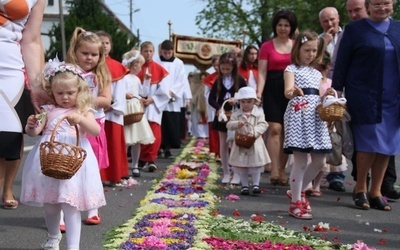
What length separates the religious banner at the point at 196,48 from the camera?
1372 inches

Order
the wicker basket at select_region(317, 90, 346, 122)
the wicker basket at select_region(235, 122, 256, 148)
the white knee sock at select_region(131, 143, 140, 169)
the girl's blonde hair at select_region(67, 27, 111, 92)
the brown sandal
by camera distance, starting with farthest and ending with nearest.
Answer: the white knee sock at select_region(131, 143, 140, 169)
the wicker basket at select_region(235, 122, 256, 148)
the brown sandal
the wicker basket at select_region(317, 90, 346, 122)
the girl's blonde hair at select_region(67, 27, 111, 92)

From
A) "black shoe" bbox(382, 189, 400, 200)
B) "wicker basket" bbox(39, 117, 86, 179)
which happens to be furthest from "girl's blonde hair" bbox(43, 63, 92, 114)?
"black shoe" bbox(382, 189, 400, 200)

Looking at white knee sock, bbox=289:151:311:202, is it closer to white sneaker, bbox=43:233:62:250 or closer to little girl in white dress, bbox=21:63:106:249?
little girl in white dress, bbox=21:63:106:249

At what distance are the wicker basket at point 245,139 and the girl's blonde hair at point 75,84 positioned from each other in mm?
4000

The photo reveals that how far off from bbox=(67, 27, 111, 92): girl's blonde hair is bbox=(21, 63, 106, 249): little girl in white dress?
1.49m

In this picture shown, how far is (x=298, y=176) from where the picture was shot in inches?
290

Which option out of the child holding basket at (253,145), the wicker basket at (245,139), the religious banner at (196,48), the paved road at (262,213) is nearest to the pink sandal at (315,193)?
the paved road at (262,213)

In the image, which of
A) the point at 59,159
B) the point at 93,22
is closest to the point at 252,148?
the point at 59,159

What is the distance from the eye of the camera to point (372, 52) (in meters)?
7.70

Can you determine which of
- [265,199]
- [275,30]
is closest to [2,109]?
[265,199]

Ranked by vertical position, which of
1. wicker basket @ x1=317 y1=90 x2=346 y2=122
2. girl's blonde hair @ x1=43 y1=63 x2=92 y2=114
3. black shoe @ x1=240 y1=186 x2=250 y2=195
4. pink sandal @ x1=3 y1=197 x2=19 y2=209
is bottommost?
black shoe @ x1=240 y1=186 x2=250 y2=195

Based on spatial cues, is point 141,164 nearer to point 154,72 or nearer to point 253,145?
point 154,72

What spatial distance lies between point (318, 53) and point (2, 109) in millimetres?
4374

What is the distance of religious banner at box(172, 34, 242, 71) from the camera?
34844mm
